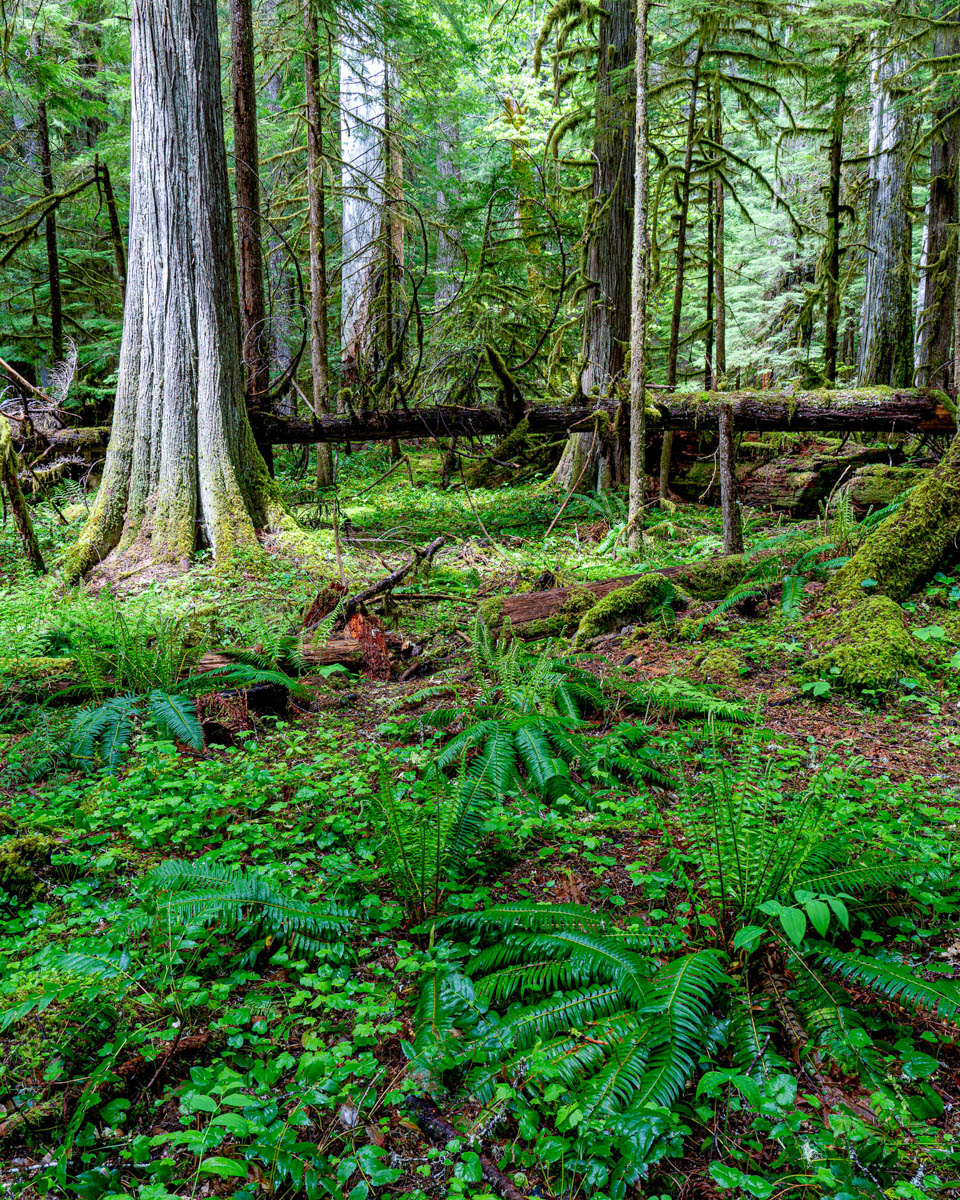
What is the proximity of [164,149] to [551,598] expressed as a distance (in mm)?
5933

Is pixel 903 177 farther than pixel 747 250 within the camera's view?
No

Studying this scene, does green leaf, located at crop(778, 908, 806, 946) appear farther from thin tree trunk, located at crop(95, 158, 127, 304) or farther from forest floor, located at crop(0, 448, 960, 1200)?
thin tree trunk, located at crop(95, 158, 127, 304)

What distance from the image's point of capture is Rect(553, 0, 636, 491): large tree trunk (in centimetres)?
944

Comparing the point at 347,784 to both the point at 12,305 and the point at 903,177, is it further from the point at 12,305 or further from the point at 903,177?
the point at 12,305

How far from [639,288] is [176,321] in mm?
4665

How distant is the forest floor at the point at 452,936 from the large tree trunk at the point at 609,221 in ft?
21.0

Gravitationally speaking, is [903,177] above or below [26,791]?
above

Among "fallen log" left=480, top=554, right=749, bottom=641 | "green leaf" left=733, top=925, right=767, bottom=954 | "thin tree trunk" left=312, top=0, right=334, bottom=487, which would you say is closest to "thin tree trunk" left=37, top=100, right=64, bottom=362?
"thin tree trunk" left=312, top=0, right=334, bottom=487

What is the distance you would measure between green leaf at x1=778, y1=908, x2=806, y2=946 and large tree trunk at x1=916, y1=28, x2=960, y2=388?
10921mm

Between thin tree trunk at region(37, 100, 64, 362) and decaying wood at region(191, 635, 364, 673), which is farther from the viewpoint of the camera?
thin tree trunk at region(37, 100, 64, 362)

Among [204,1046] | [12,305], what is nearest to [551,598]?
[204,1046]

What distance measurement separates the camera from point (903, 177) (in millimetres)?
11469

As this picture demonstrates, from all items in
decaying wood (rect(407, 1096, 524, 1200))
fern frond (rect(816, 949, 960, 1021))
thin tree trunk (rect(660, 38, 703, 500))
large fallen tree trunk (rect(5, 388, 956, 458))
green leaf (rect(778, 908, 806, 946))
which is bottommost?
decaying wood (rect(407, 1096, 524, 1200))

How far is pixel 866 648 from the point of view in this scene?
4.45 meters
